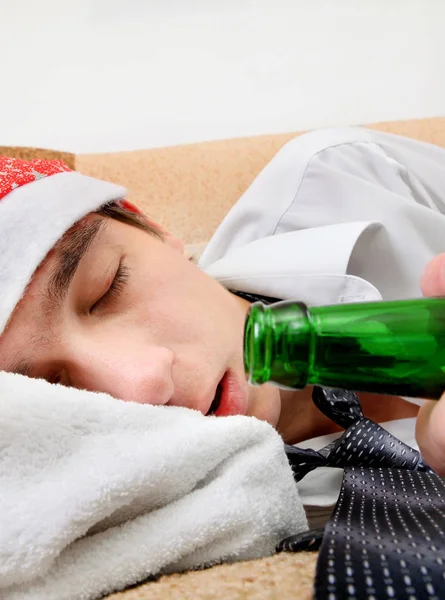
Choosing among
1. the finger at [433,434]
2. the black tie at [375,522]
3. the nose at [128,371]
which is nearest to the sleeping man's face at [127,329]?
the nose at [128,371]

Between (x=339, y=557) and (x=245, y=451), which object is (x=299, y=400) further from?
(x=339, y=557)

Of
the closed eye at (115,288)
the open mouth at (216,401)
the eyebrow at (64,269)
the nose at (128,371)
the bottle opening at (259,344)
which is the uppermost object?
the bottle opening at (259,344)

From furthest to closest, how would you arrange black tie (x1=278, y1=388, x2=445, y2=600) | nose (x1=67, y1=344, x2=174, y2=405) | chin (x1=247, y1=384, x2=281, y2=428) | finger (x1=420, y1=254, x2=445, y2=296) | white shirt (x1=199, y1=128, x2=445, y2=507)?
white shirt (x1=199, y1=128, x2=445, y2=507), chin (x1=247, y1=384, x2=281, y2=428), nose (x1=67, y1=344, x2=174, y2=405), finger (x1=420, y1=254, x2=445, y2=296), black tie (x1=278, y1=388, x2=445, y2=600)

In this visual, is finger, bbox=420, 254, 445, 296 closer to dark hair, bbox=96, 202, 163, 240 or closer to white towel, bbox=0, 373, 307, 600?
white towel, bbox=0, 373, 307, 600

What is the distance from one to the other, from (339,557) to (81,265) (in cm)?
38

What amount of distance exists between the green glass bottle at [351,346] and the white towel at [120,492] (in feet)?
0.53

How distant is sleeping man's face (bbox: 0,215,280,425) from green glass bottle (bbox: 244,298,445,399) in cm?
19

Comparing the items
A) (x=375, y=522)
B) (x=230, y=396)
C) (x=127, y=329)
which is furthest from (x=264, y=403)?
(x=375, y=522)

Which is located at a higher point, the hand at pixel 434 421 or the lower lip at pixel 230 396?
the hand at pixel 434 421

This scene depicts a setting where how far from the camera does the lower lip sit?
1.98ft

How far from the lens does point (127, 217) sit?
0.73 metres

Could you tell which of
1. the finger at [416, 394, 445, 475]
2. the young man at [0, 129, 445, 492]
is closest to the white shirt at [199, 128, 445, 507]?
the young man at [0, 129, 445, 492]

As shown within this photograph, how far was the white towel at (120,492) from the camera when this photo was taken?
434 mm

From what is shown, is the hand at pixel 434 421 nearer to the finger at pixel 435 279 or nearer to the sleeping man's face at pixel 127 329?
the finger at pixel 435 279
